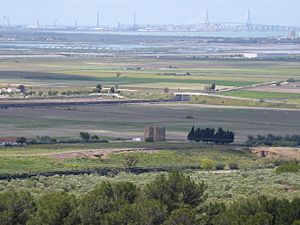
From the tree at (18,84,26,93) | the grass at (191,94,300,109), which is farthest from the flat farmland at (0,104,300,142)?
the tree at (18,84,26,93)

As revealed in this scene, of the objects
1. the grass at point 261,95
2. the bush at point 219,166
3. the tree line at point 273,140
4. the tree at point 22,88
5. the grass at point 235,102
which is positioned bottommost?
the bush at point 219,166

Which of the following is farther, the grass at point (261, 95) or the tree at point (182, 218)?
the grass at point (261, 95)

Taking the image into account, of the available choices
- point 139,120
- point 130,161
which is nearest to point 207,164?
point 130,161

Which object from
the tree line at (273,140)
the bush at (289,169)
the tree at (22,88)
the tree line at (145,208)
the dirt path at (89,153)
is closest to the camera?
the tree line at (145,208)

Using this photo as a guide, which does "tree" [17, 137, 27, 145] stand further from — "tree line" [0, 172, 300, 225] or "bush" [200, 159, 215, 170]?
"tree line" [0, 172, 300, 225]

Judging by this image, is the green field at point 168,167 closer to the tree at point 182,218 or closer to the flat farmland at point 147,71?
the tree at point 182,218

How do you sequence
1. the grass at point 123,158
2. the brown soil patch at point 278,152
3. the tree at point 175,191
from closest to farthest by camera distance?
the tree at point 175,191 → the grass at point 123,158 → the brown soil patch at point 278,152

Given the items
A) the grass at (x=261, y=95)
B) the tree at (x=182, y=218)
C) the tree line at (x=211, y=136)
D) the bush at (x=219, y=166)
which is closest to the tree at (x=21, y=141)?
the tree line at (x=211, y=136)
